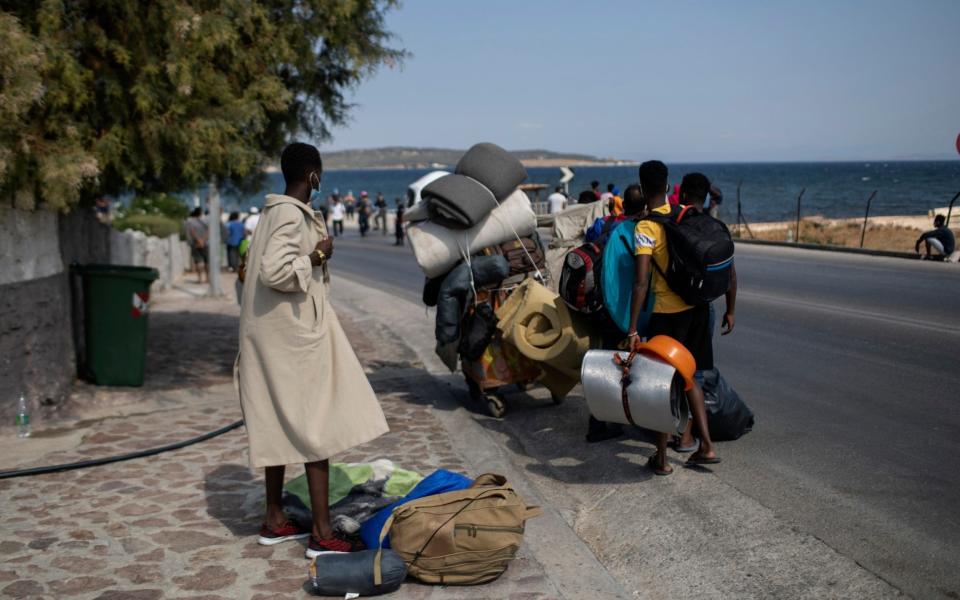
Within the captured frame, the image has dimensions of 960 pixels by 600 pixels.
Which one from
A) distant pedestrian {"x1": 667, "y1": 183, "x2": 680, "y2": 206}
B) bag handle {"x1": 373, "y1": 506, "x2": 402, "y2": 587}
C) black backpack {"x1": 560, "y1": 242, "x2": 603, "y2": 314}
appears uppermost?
distant pedestrian {"x1": 667, "y1": 183, "x2": 680, "y2": 206}

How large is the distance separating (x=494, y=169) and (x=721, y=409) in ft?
8.40

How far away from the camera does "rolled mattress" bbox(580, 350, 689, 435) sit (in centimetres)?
529

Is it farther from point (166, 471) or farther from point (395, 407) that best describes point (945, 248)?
point (166, 471)

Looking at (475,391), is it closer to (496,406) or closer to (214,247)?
(496,406)

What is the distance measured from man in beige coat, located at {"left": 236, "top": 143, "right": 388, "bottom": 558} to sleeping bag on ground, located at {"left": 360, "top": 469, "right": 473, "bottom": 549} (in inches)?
5.3

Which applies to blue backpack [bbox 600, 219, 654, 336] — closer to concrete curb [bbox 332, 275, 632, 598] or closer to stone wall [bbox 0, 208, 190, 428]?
concrete curb [bbox 332, 275, 632, 598]

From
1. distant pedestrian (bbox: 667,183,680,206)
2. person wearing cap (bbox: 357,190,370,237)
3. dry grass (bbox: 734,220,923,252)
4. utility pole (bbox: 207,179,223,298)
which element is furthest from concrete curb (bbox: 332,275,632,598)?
person wearing cap (bbox: 357,190,370,237)

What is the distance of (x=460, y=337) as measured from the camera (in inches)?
297

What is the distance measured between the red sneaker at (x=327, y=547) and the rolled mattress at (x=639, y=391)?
173 cm

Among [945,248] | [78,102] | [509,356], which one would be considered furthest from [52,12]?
[945,248]

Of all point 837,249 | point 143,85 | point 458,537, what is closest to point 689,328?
point 458,537

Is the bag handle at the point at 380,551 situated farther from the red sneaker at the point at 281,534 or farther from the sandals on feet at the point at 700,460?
the sandals on feet at the point at 700,460

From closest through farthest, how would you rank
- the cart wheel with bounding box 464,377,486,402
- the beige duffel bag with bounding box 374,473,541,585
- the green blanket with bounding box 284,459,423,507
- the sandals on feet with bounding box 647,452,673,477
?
1. the beige duffel bag with bounding box 374,473,541,585
2. the green blanket with bounding box 284,459,423,507
3. the sandals on feet with bounding box 647,452,673,477
4. the cart wheel with bounding box 464,377,486,402

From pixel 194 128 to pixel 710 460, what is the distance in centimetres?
506
